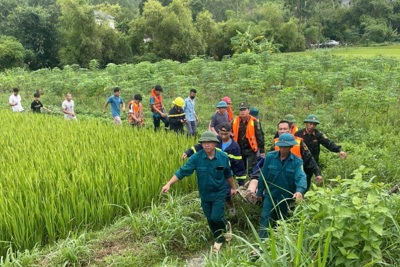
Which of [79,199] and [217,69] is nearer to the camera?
[79,199]

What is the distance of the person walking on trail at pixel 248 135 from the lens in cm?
595

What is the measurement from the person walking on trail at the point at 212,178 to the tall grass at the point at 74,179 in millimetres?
1158

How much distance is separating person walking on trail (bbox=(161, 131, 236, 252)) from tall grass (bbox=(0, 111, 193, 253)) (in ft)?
3.80

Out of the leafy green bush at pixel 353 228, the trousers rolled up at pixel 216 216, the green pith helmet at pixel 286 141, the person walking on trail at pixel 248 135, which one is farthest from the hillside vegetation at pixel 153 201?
the person walking on trail at pixel 248 135

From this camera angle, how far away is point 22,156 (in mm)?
6469

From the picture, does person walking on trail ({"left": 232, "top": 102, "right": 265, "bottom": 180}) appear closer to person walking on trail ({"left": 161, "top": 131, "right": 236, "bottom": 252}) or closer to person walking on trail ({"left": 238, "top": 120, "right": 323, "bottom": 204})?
person walking on trail ({"left": 238, "top": 120, "right": 323, "bottom": 204})

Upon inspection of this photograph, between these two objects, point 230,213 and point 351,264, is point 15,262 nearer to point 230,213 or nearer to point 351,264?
point 230,213

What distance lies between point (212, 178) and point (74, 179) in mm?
2002

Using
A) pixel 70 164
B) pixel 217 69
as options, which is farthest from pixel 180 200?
pixel 217 69

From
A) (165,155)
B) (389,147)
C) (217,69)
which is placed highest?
(217,69)

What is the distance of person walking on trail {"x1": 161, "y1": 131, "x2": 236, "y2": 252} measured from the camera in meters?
4.40

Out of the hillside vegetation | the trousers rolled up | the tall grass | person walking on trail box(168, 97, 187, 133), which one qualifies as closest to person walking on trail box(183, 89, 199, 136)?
person walking on trail box(168, 97, 187, 133)

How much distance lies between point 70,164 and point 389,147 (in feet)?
21.3

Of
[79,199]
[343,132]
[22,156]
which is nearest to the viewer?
[79,199]
